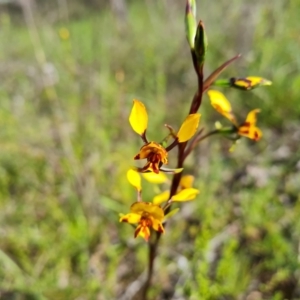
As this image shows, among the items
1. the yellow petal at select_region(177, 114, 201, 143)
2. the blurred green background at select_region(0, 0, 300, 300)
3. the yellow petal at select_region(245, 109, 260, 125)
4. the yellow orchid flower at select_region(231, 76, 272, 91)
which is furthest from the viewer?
the blurred green background at select_region(0, 0, 300, 300)

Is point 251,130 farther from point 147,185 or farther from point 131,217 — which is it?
point 147,185

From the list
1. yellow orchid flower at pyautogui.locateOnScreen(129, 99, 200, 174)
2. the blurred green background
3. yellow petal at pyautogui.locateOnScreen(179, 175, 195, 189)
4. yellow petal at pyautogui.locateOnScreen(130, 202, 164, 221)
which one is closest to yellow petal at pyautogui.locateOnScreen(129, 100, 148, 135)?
yellow orchid flower at pyautogui.locateOnScreen(129, 99, 200, 174)

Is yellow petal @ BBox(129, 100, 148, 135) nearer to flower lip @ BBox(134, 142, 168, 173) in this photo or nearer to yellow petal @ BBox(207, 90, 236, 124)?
flower lip @ BBox(134, 142, 168, 173)

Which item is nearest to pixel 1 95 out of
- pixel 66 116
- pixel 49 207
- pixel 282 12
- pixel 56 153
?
pixel 66 116

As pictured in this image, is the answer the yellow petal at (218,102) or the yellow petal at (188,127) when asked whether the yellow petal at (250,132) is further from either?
the yellow petal at (188,127)

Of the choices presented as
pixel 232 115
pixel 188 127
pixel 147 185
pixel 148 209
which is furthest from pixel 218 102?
pixel 147 185

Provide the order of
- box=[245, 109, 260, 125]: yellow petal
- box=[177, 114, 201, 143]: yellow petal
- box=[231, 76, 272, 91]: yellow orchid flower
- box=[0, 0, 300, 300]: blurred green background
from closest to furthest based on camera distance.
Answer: box=[177, 114, 201, 143]: yellow petal, box=[231, 76, 272, 91]: yellow orchid flower, box=[245, 109, 260, 125]: yellow petal, box=[0, 0, 300, 300]: blurred green background
